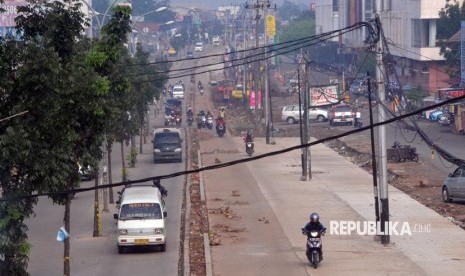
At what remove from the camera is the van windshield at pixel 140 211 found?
2902 cm

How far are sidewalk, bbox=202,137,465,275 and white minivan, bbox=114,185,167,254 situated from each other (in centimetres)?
174

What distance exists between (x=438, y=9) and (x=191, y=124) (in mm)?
24961

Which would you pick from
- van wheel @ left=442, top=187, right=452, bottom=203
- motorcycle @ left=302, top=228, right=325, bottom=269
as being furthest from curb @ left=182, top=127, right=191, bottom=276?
van wheel @ left=442, top=187, right=452, bottom=203

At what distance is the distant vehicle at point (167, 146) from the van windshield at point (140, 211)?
87.9ft

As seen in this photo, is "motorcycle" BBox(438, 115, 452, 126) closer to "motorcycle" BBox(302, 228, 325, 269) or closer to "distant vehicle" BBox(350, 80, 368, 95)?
"distant vehicle" BBox(350, 80, 368, 95)

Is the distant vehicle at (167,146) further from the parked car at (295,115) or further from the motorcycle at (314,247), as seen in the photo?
the motorcycle at (314,247)

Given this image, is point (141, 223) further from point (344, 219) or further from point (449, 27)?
point (449, 27)

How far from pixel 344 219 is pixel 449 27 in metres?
55.4

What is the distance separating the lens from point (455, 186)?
37312 mm

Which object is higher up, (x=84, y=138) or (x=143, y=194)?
(x=84, y=138)

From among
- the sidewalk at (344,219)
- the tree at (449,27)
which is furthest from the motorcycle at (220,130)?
the tree at (449,27)

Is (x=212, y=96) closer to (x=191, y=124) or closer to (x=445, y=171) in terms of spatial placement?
(x=191, y=124)

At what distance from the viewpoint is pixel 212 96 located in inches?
4439

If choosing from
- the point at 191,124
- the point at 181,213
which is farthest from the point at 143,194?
the point at 191,124
